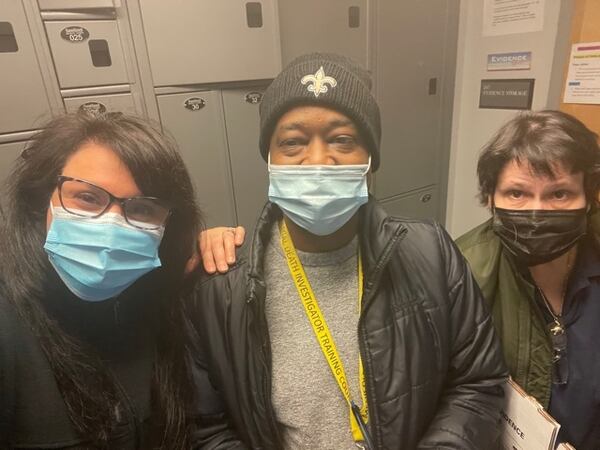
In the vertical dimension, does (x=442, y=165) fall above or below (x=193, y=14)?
below

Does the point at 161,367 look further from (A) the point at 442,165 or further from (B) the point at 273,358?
(A) the point at 442,165

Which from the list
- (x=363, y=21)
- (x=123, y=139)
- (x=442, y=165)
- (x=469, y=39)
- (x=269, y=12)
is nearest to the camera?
(x=123, y=139)

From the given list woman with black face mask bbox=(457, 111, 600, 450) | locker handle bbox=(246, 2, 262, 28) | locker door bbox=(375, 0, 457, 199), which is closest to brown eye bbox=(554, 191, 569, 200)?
woman with black face mask bbox=(457, 111, 600, 450)

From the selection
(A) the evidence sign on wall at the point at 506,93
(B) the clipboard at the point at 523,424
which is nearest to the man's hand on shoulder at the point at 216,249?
(B) the clipboard at the point at 523,424

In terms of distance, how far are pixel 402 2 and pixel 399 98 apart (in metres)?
0.63

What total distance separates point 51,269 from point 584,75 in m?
2.72

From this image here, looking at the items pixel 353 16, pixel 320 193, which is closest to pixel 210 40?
pixel 353 16

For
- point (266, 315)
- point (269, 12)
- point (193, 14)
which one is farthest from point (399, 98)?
point (266, 315)

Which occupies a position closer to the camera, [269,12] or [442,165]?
[269,12]

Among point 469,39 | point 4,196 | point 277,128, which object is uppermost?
point 469,39

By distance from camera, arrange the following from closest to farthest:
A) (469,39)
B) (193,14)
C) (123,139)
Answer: (123,139) < (193,14) < (469,39)

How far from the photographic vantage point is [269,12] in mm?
2199

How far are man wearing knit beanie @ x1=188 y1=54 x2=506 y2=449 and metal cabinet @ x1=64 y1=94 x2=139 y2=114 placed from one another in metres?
1.22

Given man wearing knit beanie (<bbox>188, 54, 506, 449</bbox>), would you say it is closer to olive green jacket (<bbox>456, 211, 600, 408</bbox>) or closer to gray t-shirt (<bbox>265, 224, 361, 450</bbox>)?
gray t-shirt (<bbox>265, 224, 361, 450</bbox>)
